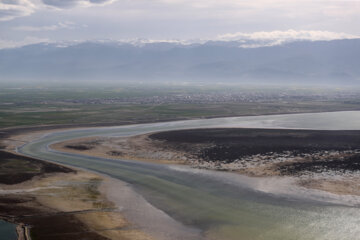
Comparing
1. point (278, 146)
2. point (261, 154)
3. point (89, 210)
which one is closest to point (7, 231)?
point (89, 210)

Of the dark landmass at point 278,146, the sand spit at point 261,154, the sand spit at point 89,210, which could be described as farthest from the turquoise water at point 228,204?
the dark landmass at point 278,146

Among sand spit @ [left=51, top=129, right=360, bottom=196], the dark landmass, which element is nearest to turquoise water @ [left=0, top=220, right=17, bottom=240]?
sand spit @ [left=51, top=129, right=360, bottom=196]

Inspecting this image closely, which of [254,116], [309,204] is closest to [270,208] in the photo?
[309,204]

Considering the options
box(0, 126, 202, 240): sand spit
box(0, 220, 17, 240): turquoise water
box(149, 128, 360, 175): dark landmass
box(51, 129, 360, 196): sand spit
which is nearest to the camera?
box(0, 220, 17, 240): turquoise water

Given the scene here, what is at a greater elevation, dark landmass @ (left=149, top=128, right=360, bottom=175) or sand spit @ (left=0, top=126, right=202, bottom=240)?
Result: dark landmass @ (left=149, top=128, right=360, bottom=175)

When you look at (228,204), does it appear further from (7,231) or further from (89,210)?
(7,231)

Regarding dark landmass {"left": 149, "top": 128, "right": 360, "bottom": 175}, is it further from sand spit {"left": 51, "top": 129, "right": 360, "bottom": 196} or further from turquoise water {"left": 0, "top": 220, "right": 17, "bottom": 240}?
turquoise water {"left": 0, "top": 220, "right": 17, "bottom": 240}
